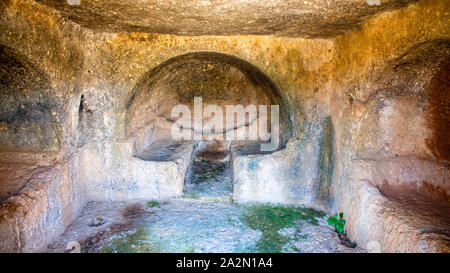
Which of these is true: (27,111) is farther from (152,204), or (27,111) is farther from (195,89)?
(195,89)

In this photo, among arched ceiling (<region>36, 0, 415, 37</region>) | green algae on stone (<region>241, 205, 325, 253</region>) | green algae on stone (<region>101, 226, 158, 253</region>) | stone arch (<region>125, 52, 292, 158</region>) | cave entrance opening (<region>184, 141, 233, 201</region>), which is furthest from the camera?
cave entrance opening (<region>184, 141, 233, 201</region>)

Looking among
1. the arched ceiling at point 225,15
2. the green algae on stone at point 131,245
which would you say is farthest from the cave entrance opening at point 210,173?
the arched ceiling at point 225,15

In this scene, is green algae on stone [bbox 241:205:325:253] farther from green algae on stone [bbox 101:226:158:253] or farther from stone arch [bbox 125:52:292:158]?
green algae on stone [bbox 101:226:158:253]

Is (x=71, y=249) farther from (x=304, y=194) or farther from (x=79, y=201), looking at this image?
(x=304, y=194)

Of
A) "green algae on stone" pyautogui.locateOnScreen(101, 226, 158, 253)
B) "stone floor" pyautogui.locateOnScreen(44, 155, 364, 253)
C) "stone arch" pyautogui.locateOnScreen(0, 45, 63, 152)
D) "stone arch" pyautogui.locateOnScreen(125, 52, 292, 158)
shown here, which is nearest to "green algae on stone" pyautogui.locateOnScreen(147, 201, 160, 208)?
"stone floor" pyautogui.locateOnScreen(44, 155, 364, 253)

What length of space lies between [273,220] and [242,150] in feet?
5.18

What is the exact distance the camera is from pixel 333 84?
427cm

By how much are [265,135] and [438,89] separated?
3238mm

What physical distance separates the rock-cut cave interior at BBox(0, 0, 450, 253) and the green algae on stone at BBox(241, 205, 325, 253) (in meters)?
0.03

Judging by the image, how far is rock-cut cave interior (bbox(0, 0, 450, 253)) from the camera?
115 inches

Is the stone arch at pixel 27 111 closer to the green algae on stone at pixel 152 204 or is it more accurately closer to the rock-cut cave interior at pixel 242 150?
the rock-cut cave interior at pixel 242 150

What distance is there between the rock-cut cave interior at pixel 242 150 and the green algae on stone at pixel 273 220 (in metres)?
0.03

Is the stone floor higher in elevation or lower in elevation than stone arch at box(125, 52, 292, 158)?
lower
